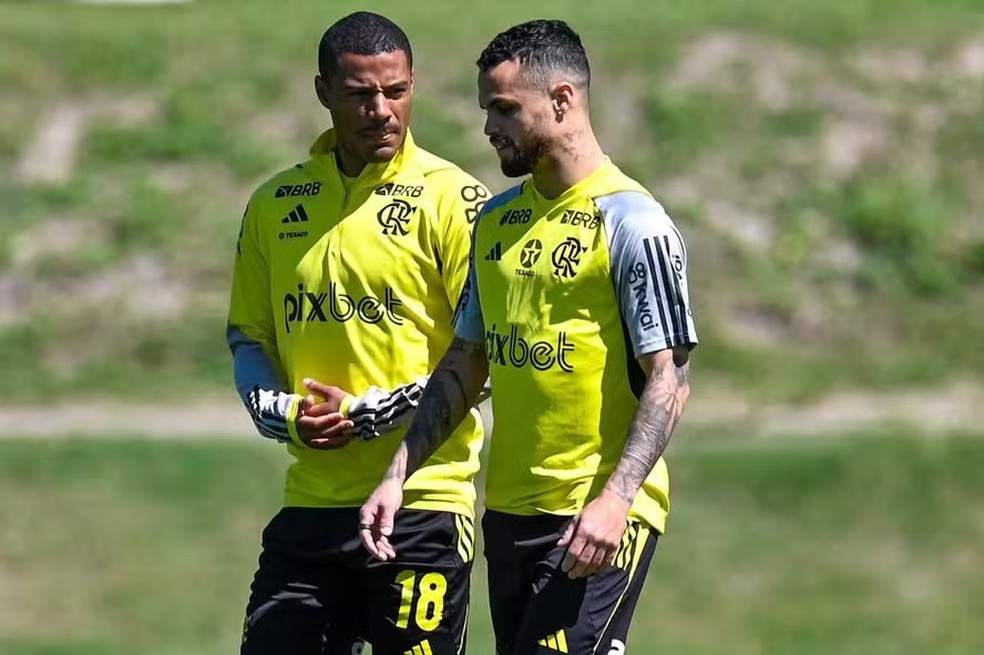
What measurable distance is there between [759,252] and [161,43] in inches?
303

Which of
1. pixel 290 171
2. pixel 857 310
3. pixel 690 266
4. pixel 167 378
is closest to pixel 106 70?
pixel 167 378

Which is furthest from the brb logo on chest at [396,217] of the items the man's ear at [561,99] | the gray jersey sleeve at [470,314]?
the man's ear at [561,99]

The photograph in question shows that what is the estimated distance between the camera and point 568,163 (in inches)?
213

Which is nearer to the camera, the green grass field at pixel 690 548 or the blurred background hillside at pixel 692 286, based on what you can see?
the green grass field at pixel 690 548

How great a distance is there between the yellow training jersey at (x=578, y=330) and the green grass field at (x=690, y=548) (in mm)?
6126

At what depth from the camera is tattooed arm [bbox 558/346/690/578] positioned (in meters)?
5.05

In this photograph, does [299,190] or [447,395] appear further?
[299,190]

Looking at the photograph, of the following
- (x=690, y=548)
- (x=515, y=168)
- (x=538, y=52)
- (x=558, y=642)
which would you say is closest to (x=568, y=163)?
(x=515, y=168)

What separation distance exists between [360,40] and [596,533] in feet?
5.77

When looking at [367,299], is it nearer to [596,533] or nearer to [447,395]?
Result: [447,395]

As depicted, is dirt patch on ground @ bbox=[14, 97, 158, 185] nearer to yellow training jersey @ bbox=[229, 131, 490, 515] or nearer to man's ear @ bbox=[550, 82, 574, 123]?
yellow training jersey @ bbox=[229, 131, 490, 515]

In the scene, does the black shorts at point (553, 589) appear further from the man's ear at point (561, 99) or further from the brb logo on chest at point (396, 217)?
the man's ear at point (561, 99)

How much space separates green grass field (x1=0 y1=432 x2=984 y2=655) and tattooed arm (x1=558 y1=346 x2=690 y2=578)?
635 cm

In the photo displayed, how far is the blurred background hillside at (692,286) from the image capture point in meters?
12.8
